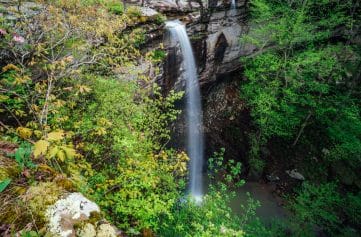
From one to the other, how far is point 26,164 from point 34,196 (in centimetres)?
44

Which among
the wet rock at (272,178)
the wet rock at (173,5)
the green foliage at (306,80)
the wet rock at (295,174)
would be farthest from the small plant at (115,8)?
the wet rock at (295,174)

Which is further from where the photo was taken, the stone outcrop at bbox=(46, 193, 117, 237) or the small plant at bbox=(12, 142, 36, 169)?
the small plant at bbox=(12, 142, 36, 169)

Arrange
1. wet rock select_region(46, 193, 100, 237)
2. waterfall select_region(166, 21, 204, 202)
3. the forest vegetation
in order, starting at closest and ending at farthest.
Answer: wet rock select_region(46, 193, 100, 237) < the forest vegetation < waterfall select_region(166, 21, 204, 202)

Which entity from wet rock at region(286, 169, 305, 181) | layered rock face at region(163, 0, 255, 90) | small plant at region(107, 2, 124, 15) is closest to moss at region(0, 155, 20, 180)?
small plant at region(107, 2, 124, 15)

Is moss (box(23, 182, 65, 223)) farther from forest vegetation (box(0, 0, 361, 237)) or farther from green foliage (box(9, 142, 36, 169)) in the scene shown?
green foliage (box(9, 142, 36, 169))

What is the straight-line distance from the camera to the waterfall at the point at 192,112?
35.6 feet

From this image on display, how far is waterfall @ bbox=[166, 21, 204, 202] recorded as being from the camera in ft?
35.6

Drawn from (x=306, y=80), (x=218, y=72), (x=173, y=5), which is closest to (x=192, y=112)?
(x=218, y=72)

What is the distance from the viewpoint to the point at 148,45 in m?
9.45

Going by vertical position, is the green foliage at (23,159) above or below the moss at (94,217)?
above

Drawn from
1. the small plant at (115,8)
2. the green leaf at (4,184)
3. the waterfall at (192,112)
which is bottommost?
the waterfall at (192,112)

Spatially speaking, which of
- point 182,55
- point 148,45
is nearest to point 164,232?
point 148,45

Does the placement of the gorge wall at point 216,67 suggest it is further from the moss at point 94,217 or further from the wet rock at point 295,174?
the moss at point 94,217

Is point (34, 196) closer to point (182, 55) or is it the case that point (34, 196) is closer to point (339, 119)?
point (182, 55)
